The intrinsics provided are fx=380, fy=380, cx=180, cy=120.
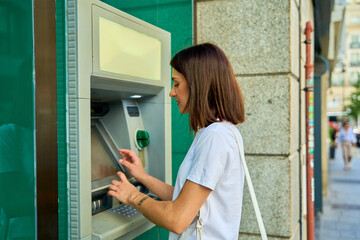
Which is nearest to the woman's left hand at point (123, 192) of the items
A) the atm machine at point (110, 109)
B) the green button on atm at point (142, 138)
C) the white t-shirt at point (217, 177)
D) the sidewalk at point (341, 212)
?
the atm machine at point (110, 109)

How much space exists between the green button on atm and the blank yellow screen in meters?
0.33

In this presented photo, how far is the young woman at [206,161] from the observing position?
4.75 ft

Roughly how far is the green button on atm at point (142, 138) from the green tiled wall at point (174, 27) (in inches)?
11.1

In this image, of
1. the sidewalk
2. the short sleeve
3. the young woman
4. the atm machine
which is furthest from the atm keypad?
the sidewalk

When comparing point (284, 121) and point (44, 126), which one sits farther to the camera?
point (284, 121)

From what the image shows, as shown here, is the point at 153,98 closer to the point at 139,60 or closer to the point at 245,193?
the point at 139,60

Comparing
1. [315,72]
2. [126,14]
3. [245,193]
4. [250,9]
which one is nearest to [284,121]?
[245,193]

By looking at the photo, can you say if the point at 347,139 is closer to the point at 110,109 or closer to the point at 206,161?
the point at 110,109

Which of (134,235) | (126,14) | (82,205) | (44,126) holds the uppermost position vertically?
(126,14)

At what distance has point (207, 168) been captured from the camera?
4.72ft

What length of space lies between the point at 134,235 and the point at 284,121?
1.34 m

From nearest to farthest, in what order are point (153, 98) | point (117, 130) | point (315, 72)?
point (117, 130)
point (153, 98)
point (315, 72)

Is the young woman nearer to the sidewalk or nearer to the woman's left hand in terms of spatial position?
the woman's left hand

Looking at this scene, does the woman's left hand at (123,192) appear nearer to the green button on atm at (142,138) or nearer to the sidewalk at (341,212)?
the green button on atm at (142,138)
